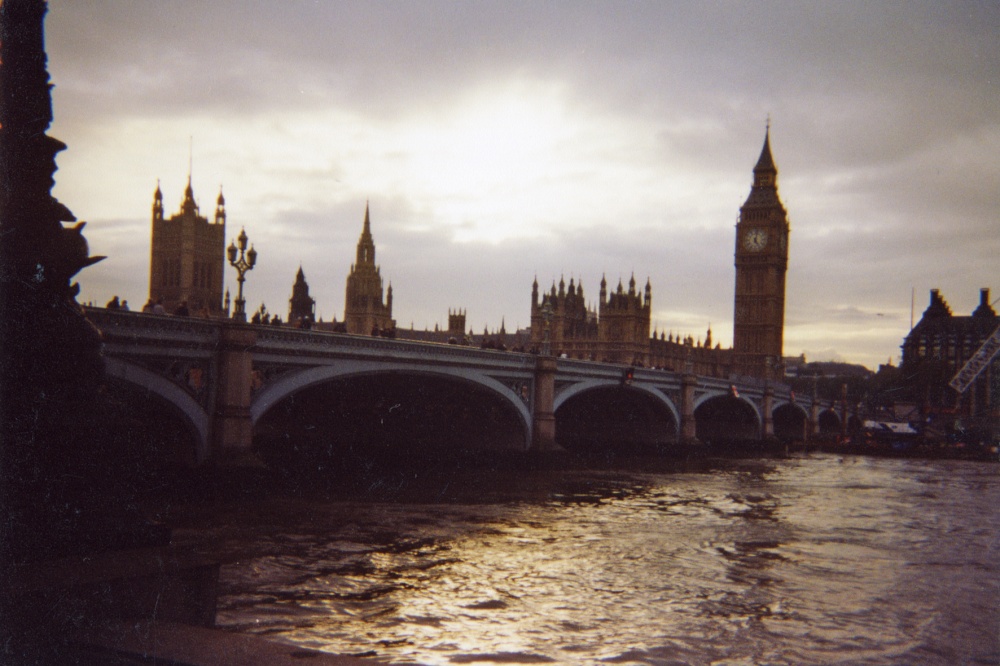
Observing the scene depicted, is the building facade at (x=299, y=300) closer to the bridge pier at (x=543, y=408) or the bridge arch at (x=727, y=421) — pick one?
the bridge arch at (x=727, y=421)

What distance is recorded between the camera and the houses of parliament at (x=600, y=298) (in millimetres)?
113938

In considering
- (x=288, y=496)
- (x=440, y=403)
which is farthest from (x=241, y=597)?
(x=440, y=403)

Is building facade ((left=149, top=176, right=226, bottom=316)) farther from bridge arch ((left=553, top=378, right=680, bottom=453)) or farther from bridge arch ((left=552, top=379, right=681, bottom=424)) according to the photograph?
bridge arch ((left=552, top=379, right=681, bottom=424))

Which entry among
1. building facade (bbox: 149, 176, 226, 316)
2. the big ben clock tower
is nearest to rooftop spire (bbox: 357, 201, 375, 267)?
building facade (bbox: 149, 176, 226, 316)

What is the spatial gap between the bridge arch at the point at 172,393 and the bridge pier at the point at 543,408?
17467mm

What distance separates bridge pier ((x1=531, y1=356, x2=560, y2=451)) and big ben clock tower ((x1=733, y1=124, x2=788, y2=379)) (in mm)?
103451

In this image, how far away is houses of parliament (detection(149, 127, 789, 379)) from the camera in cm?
11394

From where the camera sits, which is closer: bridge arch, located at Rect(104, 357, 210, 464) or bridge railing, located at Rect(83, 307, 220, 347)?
bridge railing, located at Rect(83, 307, 220, 347)

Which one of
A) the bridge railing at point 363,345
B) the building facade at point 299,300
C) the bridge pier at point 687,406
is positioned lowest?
the bridge pier at point 687,406

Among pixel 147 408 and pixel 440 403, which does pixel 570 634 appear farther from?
pixel 440 403

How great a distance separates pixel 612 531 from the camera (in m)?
18.7

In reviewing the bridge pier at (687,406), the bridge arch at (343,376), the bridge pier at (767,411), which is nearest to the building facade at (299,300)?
the bridge pier at (767,411)

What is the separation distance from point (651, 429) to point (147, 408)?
123ft

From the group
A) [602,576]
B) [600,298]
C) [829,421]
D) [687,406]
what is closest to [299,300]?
[600,298]
